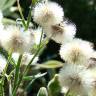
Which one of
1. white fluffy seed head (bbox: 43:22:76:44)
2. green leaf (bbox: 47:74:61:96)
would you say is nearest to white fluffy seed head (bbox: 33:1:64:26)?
white fluffy seed head (bbox: 43:22:76:44)

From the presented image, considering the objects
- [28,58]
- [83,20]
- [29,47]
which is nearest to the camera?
[29,47]

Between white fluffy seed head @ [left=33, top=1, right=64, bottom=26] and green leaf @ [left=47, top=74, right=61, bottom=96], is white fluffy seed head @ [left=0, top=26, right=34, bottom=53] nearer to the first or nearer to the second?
white fluffy seed head @ [left=33, top=1, right=64, bottom=26]

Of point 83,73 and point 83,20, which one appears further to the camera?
point 83,20

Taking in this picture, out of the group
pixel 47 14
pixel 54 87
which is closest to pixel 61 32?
pixel 47 14

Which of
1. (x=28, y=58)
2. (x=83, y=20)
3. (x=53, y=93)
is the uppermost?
(x=28, y=58)

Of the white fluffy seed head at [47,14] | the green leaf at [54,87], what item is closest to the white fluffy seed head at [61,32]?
the white fluffy seed head at [47,14]

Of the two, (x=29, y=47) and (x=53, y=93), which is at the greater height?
(x=29, y=47)

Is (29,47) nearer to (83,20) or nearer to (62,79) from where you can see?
(62,79)

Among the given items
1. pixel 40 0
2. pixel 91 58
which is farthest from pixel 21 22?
pixel 91 58
